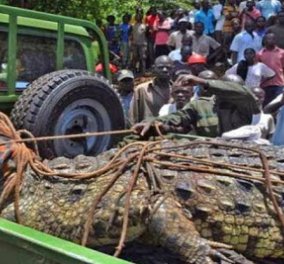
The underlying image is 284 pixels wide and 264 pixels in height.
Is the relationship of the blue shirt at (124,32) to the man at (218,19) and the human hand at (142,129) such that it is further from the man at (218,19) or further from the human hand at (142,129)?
the human hand at (142,129)

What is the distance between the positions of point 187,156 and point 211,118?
4.68 feet

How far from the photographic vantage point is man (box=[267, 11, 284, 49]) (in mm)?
10180

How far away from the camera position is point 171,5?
64.3ft

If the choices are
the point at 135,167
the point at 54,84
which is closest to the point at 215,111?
the point at 54,84

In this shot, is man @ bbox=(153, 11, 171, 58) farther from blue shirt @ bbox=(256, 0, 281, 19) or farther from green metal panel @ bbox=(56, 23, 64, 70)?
green metal panel @ bbox=(56, 23, 64, 70)

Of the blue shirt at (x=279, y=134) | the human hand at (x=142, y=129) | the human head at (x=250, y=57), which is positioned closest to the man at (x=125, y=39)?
the human head at (x=250, y=57)

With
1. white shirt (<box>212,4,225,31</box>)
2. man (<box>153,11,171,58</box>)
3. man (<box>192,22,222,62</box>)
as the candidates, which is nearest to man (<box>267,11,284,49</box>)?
man (<box>192,22,222,62</box>)

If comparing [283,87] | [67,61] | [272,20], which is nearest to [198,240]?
[67,61]

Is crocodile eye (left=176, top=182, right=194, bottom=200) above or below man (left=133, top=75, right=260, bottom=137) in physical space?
below

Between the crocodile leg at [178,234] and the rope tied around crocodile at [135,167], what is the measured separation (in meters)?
0.10

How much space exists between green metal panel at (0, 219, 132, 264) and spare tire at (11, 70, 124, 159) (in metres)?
1.76

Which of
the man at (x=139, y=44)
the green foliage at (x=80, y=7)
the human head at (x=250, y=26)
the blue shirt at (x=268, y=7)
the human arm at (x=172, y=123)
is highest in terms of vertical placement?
the blue shirt at (x=268, y=7)

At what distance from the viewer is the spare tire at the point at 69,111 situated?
4.40 meters

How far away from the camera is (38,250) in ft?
7.62
